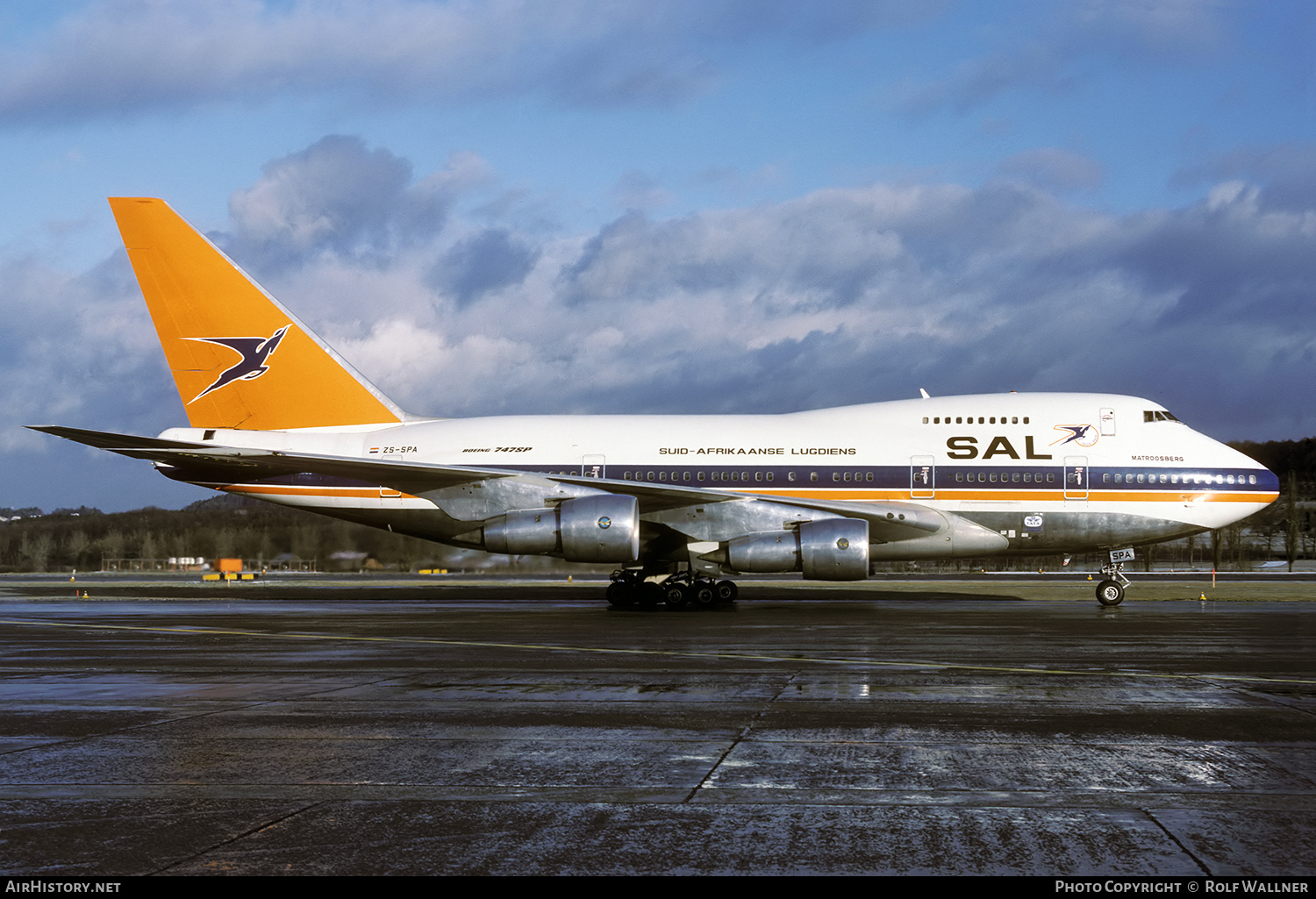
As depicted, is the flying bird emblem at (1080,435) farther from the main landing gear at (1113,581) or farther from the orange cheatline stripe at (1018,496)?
the main landing gear at (1113,581)

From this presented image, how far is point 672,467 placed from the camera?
2520 centimetres

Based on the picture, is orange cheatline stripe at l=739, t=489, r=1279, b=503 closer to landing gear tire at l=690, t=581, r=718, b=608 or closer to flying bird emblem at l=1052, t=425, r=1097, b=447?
flying bird emblem at l=1052, t=425, r=1097, b=447

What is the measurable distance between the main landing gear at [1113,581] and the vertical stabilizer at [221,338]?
19.0 m

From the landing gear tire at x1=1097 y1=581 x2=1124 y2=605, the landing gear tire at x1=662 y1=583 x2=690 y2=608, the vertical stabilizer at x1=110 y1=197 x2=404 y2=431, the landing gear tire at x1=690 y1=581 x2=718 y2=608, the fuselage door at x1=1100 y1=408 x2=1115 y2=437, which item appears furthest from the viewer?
the vertical stabilizer at x1=110 y1=197 x2=404 y2=431

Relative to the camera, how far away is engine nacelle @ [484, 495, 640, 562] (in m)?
22.3

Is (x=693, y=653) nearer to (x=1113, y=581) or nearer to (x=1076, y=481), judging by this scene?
(x=1076, y=481)

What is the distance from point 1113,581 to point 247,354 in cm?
2160

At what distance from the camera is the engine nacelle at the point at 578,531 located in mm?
22312

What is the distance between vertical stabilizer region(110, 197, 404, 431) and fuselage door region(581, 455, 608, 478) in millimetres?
6681

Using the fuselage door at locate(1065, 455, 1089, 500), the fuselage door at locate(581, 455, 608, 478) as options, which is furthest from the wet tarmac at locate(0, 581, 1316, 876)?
the fuselage door at locate(581, 455, 608, 478)

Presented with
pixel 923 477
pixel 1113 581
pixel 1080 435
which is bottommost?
pixel 1113 581

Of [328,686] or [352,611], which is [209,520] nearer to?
[352,611]

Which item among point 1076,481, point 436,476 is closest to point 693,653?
point 436,476
